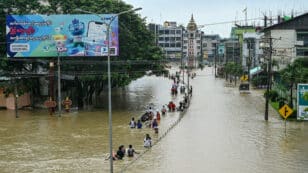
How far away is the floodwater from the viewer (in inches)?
993

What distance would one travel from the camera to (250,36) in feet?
337

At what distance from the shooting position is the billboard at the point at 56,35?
45844 millimetres

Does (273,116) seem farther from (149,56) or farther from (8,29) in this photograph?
(8,29)

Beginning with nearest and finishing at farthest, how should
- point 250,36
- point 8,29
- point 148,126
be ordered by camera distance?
point 148,126 < point 8,29 < point 250,36

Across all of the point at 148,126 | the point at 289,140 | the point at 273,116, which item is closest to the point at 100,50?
the point at 148,126

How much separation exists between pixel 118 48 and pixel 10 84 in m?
Result: 9.97

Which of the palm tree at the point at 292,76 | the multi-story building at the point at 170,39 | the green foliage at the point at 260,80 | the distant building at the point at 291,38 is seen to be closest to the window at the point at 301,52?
the distant building at the point at 291,38

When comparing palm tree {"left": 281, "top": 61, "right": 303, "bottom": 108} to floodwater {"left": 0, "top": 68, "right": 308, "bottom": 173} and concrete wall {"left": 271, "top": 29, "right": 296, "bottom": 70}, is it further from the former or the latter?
concrete wall {"left": 271, "top": 29, "right": 296, "bottom": 70}

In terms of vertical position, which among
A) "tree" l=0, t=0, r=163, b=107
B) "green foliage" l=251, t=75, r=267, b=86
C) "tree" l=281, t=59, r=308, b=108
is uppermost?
"tree" l=0, t=0, r=163, b=107

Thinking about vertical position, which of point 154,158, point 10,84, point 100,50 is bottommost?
point 154,158

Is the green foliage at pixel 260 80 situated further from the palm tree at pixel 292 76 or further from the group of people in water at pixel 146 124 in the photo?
the palm tree at pixel 292 76

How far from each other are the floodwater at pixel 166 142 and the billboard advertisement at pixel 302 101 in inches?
29.5

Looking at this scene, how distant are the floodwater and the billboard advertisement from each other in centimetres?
75

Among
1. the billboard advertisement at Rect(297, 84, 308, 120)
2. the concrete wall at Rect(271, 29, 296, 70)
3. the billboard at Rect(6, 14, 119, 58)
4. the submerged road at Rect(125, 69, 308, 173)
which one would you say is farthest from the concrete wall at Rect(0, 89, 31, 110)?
the concrete wall at Rect(271, 29, 296, 70)
